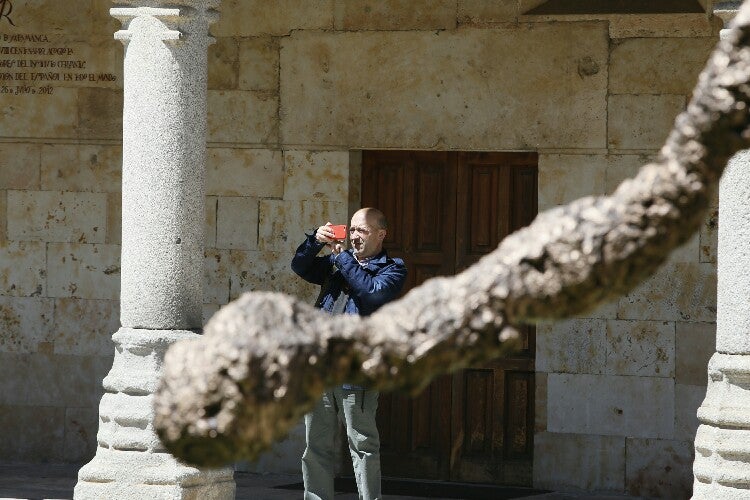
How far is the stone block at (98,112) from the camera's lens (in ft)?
30.4

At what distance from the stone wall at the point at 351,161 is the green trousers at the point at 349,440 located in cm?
248

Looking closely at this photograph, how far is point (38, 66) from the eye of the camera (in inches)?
368

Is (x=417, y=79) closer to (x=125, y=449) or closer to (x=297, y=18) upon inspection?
(x=297, y=18)

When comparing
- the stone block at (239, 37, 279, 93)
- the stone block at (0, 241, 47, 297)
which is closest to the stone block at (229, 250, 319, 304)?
the stone block at (239, 37, 279, 93)

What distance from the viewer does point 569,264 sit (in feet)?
6.04

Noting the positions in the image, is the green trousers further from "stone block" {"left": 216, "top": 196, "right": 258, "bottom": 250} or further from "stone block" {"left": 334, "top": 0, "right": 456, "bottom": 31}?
"stone block" {"left": 334, "top": 0, "right": 456, "bottom": 31}

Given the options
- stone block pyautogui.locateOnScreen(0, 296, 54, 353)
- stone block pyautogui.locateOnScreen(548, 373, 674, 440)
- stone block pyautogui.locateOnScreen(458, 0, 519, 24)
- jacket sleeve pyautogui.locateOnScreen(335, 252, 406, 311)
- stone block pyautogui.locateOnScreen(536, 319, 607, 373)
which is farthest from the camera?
stone block pyautogui.locateOnScreen(0, 296, 54, 353)

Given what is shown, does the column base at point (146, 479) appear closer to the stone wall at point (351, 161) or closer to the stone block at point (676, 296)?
the stone wall at point (351, 161)

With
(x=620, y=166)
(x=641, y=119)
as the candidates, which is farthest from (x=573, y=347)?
(x=641, y=119)

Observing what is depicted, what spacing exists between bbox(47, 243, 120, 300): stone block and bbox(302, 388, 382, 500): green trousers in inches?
124

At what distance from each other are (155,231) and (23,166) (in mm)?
3006

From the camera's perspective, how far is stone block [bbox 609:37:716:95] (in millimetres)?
8477

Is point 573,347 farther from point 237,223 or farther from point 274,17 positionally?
point 274,17

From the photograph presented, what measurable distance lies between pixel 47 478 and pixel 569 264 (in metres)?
7.47
